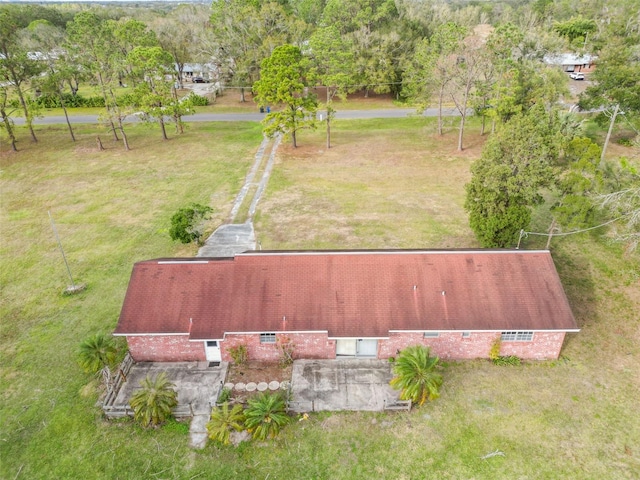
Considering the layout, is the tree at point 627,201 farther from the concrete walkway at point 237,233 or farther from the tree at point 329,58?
the tree at point 329,58

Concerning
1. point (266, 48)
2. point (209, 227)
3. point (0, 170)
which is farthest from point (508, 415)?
point (266, 48)

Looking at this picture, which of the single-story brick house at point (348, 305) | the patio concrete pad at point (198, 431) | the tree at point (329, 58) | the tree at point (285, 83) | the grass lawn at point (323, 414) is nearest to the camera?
the grass lawn at point (323, 414)

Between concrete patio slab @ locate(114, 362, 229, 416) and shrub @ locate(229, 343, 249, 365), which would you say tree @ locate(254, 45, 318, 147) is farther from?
concrete patio slab @ locate(114, 362, 229, 416)

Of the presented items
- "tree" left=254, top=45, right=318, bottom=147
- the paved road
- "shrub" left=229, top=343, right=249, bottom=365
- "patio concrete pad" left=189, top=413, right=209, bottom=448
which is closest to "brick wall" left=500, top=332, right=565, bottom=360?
"shrub" left=229, top=343, right=249, bottom=365

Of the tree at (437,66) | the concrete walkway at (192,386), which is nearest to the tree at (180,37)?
the tree at (437,66)

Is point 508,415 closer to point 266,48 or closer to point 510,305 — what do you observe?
point 510,305

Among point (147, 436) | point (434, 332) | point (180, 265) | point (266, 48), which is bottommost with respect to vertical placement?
point (147, 436)
